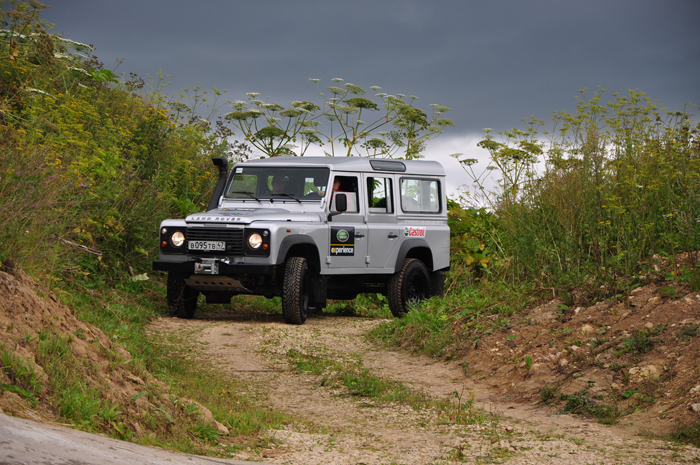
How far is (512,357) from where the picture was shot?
7328mm

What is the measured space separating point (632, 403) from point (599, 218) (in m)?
3.05

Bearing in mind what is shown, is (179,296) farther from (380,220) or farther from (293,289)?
(380,220)

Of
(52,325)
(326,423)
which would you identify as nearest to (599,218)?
(326,423)

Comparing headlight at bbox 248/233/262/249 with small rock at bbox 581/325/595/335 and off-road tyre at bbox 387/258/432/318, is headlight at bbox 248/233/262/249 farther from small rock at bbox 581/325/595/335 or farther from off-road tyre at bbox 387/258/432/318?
small rock at bbox 581/325/595/335

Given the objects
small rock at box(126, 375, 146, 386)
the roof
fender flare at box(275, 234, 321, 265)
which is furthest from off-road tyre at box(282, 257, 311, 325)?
small rock at box(126, 375, 146, 386)

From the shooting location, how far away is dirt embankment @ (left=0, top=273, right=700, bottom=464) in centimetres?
467

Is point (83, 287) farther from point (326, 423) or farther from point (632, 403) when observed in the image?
point (632, 403)

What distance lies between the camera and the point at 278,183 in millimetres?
10203

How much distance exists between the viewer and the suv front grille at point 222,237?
29.7 ft

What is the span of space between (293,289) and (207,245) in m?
1.27

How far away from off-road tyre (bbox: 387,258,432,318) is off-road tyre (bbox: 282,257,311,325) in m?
1.80

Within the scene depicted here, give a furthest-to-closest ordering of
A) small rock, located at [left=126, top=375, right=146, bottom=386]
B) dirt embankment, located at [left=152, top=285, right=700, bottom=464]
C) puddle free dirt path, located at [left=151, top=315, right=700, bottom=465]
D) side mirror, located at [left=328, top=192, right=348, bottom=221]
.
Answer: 1. side mirror, located at [left=328, top=192, right=348, bottom=221]
2. small rock, located at [left=126, top=375, right=146, bottom=386]
3. dirt embankment, located at [left=152, top=285, right=700, bottom=464]
4. puddle free dirt path, located at [left=151, top=315, right=700, bottom=465]

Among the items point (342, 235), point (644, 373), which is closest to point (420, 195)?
point (342, 235)

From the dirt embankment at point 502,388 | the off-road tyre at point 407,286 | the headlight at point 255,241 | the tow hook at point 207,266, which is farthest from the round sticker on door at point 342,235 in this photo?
the tow hook at point 207,266
